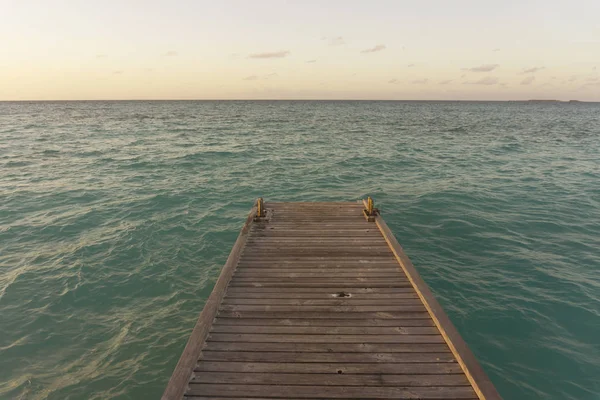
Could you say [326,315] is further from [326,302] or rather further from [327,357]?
[327,357]

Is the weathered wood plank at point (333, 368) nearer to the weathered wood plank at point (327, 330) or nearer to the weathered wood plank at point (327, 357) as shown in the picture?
the weathered wood plank at point (327, 357)

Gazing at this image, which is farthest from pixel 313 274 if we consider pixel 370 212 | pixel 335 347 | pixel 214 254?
pixel 214 254

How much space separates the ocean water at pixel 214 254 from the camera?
8.20 m

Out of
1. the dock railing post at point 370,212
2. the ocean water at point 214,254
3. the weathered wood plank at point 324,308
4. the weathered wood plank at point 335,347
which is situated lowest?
the ocean water at point 214,254

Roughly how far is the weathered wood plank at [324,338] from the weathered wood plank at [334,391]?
1059 millimetres

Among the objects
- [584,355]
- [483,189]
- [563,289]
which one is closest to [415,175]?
[483,189]

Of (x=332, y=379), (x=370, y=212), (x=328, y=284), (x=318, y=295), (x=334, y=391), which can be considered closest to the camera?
(x=334, y=391)

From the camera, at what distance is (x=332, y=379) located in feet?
18.0

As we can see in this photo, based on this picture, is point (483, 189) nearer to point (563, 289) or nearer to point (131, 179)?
point (563, 289)

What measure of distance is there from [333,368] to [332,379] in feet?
0.78

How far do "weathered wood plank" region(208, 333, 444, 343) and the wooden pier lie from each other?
0.8 inches

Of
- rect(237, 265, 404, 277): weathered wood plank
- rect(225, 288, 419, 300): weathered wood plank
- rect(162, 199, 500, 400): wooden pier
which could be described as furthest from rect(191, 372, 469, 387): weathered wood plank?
rect(237, 265, 404, 277): weathered wood plank

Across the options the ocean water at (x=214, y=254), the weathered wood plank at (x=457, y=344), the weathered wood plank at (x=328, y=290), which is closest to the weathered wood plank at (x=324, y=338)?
the weathered wood plank at (x=457, y=344)

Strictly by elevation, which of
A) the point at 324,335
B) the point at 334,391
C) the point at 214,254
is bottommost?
the point at 214,254
